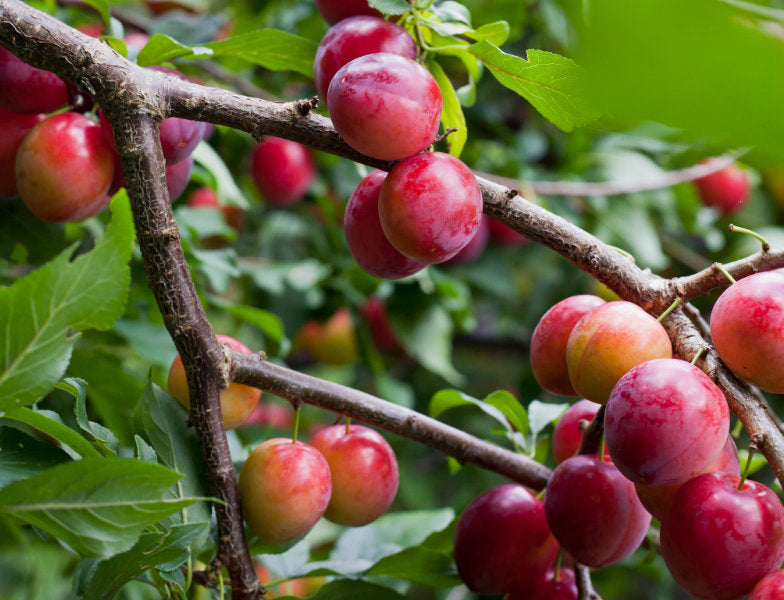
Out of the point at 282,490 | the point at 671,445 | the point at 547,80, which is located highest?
the point at 547,80

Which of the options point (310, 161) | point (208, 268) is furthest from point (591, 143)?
point (208, 268)

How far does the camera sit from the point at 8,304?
0.33 metres

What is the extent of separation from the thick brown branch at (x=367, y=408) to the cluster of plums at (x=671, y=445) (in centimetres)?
9

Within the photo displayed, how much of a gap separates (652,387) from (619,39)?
327 mm

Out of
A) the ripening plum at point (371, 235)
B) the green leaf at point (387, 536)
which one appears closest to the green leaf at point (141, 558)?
the ripening plum at point (371, 235)

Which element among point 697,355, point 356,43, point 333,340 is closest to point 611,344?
point 697,355

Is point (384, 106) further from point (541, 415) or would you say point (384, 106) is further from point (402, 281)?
point (402, 281)

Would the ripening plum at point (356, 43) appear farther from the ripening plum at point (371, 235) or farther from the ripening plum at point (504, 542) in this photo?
A: the ripening plum at point (504, 542)

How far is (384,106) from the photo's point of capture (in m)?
0.42

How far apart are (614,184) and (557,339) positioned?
3.07 feet

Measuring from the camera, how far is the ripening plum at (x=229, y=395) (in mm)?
A: 516

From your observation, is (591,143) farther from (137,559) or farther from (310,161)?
(137,559)

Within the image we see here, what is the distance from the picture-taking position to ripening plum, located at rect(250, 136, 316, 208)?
125 centimetres

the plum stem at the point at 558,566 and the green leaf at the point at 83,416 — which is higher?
the green leaf at the point at 83,416
